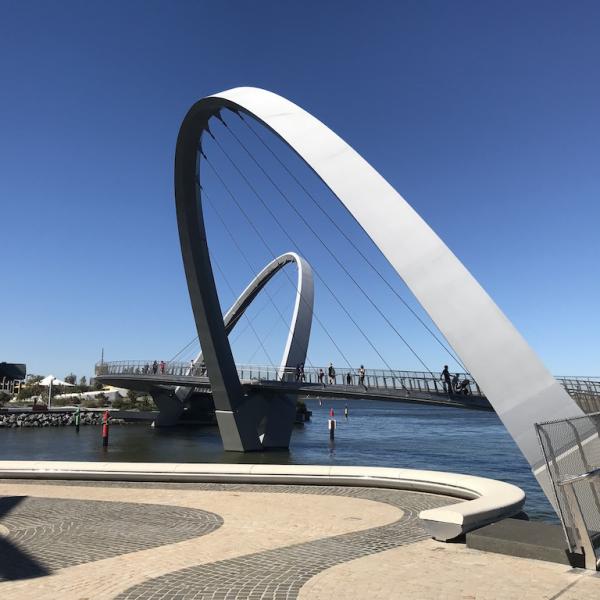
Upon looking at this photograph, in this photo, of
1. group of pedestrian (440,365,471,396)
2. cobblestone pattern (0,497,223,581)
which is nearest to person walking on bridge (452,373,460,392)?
group of pedestrian (440,365,471,396)

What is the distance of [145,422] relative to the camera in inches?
2452

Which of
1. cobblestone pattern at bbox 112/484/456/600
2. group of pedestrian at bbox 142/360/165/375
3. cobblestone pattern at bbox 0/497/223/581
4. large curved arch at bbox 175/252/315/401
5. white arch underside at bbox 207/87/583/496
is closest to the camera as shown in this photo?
cobblestone pattern at bbox 112/484/456/600

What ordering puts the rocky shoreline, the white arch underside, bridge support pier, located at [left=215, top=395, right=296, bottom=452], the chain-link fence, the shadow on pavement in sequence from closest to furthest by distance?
the shadow on pavement, the chain-link fence, the white arch underside, bridge support pier, located at [left=215, top=395, right=296, bottom=452], the rocky shoreline

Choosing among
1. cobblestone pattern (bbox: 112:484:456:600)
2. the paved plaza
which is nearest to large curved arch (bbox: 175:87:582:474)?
the paved plaza

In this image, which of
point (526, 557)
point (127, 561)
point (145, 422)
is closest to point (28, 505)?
point (127, 561)

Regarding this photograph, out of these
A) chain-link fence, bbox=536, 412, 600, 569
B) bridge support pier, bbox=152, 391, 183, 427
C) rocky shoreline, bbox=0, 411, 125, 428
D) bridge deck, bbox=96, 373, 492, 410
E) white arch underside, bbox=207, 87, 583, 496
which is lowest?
rocky shoreline, bbox=0, 411, 125, 428

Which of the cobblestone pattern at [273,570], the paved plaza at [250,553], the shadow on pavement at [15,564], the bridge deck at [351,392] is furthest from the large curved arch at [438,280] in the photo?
the bridge deck at [351,392]

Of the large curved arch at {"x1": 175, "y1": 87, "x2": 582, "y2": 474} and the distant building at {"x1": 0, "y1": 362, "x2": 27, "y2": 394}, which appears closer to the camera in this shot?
the large curved arch at {"x1": 175, "y1": 87, "x2": 582, "y2": 474}

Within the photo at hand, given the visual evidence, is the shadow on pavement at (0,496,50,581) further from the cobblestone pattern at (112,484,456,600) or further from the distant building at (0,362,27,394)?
the distant building at (0,362,27,394)

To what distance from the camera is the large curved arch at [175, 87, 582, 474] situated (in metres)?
7.73

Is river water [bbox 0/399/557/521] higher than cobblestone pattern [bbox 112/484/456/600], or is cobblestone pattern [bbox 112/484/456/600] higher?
cobblestone pattern [bbox 112/484/456/600]

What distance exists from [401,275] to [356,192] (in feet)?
7.53

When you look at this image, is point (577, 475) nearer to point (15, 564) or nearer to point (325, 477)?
point (325, 477)

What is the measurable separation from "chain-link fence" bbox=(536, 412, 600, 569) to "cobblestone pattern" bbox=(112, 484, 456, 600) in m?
2.05
